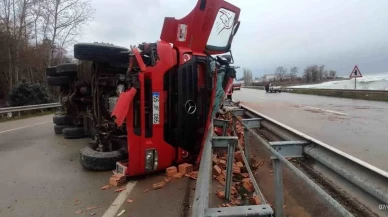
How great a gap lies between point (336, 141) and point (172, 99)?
4.29 m

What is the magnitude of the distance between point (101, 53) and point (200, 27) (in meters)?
1.74

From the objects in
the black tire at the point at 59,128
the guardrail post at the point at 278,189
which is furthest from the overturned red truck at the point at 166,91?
the black tire at the point at 59,128

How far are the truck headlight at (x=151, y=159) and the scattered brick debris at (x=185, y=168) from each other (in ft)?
1.29

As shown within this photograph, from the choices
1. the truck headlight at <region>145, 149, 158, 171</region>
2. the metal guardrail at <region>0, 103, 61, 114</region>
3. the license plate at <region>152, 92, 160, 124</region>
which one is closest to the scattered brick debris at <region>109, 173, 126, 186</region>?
the truck headlight at <region>145, 149, 158, 171</region>

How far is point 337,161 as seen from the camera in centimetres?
250

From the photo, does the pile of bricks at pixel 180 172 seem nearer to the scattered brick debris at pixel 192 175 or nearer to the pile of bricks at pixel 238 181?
the scattered brick debris at pixel 192 175

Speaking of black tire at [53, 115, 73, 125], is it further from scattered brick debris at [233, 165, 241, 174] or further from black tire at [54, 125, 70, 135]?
scattered brick debris at [233, 165, 241, 174]

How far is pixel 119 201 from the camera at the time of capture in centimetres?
372

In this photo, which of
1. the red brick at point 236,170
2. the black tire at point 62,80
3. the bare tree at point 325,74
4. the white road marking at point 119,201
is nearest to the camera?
the white road marking at point 119,201

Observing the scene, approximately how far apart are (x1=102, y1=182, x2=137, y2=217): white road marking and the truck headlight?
0.32m

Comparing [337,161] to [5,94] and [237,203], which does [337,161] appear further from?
[5,94]

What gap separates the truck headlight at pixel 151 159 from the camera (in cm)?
434

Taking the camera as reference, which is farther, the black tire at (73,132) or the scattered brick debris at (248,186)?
the black tire at (73,132)

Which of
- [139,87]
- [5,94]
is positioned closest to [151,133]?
[139,87]
